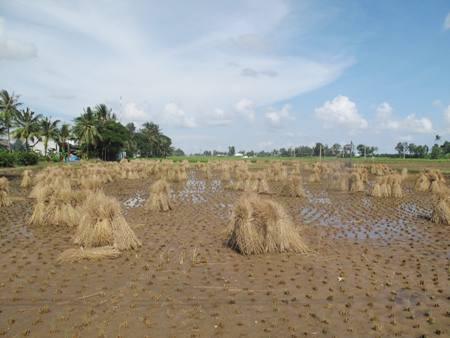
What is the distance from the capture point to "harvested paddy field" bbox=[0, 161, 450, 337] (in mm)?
5633

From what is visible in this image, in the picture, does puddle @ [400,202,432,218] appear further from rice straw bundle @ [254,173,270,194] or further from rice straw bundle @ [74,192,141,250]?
rice straw bundle @ [74,192,141,250]

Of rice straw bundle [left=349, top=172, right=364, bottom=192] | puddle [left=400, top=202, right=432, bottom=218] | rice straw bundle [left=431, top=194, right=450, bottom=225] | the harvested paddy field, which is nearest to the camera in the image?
the harvested paddy field

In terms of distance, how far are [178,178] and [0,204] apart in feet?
50.0

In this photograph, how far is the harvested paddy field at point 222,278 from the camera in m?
5.63

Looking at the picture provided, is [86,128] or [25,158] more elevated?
[86,128]

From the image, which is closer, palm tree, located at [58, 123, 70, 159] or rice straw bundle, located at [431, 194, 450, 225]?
rice straw bundle, located at [431, 194, 450, 225]

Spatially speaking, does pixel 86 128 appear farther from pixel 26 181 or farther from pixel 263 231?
pixel 263 231

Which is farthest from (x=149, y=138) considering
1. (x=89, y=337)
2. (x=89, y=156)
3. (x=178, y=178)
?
(x=89, y=337)

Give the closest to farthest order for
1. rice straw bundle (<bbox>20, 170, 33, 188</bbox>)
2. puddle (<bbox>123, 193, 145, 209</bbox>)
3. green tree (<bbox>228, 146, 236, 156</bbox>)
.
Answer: puddle (<bbox>123, 193, 145, 209</bbox>), rice straw bundle (<bbox>20, 170, 33, 188</bbox>), green tree (<bbox>228, 146, 236, 156</bbox>)

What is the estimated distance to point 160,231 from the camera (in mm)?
12250

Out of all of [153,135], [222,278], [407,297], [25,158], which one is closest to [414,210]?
[407,297]

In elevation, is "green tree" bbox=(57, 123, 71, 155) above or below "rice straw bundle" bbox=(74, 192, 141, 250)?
above

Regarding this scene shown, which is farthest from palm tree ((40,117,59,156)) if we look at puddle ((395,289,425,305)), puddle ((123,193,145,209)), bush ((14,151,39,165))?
puddle ((395,289,425,305))

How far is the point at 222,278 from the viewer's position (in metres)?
7.72
